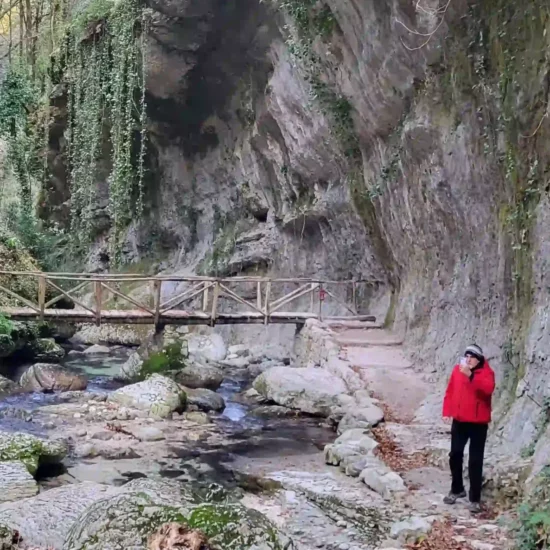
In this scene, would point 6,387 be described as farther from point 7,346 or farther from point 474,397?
point 474,397

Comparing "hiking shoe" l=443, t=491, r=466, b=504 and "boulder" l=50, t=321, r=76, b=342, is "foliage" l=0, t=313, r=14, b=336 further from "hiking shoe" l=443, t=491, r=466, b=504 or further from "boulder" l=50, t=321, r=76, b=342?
"hiking shoe" l=443, t=491, r=466, b=504

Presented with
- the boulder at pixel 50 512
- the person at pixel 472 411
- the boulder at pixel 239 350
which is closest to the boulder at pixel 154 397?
the boulder at pixel 50 512

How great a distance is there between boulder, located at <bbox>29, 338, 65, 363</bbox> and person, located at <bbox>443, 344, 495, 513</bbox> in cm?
1008

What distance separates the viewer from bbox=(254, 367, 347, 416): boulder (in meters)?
8.67

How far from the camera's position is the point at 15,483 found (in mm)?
5422

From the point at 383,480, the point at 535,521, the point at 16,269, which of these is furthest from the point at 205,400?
the point at 16,269

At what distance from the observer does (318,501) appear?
17.1 feet

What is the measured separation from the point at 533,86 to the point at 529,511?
12.8 ft

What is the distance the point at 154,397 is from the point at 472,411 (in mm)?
5237

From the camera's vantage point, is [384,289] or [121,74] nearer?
[384,289]

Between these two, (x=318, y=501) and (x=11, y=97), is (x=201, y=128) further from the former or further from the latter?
(x=318, y=501)

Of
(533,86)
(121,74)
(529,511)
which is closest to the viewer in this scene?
(529,511)

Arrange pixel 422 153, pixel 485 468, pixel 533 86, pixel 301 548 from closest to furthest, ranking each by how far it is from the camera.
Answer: pixel 301 548
pixel 485 468
pixel 533 86
pixel 422 153

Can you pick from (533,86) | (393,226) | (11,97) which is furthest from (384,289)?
(11,97)
